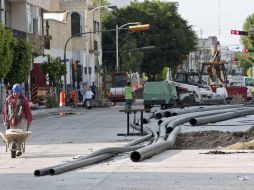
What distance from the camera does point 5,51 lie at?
43.4m

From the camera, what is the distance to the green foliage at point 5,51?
4247 cm

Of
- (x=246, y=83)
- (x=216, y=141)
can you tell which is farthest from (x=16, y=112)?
(x=246, y=83)

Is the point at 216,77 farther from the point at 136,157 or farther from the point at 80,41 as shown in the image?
the point at 136,157

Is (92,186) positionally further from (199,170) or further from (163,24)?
(163,24)

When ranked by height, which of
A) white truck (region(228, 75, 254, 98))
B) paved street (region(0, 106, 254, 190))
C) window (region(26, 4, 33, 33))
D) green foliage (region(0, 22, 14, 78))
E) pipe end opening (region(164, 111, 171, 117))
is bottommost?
white truck (region(228, 75, 254, 98))

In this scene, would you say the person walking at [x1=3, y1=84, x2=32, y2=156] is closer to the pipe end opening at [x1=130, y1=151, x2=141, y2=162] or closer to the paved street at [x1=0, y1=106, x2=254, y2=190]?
the paved street at [x1=0, y1=106, x2=254, y2=190]

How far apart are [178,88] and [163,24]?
4148 cm

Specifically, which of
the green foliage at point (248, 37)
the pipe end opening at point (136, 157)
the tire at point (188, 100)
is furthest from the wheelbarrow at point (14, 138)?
the green foliage at point (248, 37)

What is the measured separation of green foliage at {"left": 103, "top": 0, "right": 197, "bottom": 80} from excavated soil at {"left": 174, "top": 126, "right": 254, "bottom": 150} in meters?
70.3

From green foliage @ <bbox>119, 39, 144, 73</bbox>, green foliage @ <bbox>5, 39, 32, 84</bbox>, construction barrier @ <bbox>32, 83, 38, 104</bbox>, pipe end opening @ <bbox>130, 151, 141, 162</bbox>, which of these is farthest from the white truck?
pipe end opening @ <bbox>130, 151, 141, 162</bbox>

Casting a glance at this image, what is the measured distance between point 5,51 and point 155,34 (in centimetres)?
5019

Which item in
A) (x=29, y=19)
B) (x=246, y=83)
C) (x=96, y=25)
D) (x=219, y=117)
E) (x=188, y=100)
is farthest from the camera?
(x=96, y=25)

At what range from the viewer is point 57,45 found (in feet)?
229

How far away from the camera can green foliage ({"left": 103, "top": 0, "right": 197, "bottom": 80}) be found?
304 feet
